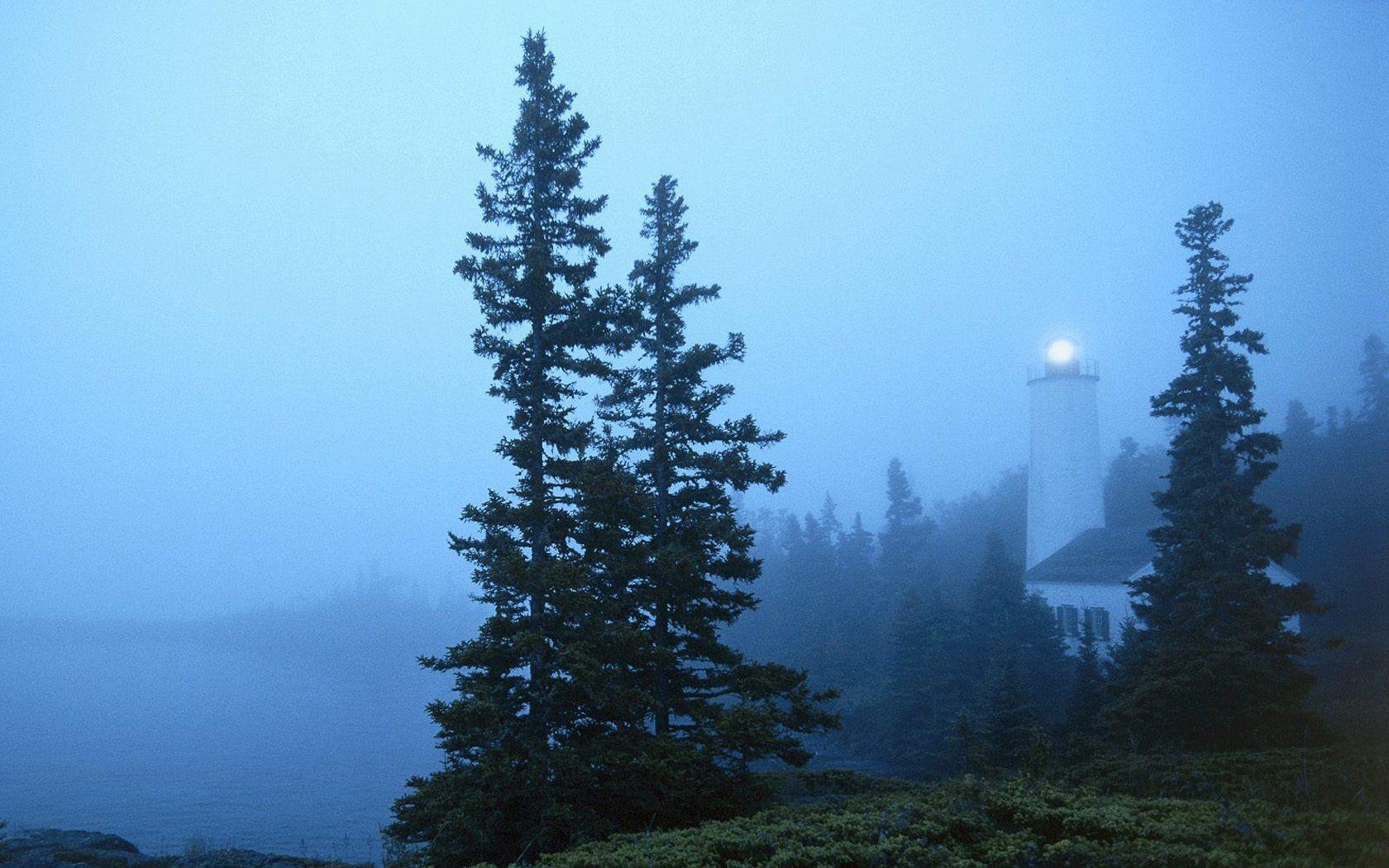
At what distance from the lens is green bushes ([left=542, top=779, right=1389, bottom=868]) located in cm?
746

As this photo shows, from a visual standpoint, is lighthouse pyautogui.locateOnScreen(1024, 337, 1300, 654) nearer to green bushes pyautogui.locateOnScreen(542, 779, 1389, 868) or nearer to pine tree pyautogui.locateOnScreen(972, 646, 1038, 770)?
pine tree pyautogui.locateOnScreen(972, 646, 1038, 770)

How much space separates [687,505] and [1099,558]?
35.0m

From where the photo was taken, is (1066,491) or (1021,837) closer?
(1021,837)

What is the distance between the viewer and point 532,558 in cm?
1396

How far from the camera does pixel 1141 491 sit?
71.3 metres

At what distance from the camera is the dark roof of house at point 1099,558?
41.2m

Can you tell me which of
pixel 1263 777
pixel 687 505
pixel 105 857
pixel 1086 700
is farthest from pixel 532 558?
pixel 1086 700

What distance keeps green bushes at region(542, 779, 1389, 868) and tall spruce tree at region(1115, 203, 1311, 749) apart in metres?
14.3

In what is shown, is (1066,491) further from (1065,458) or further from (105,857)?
(105,857)

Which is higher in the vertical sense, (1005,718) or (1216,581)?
(1216,581)

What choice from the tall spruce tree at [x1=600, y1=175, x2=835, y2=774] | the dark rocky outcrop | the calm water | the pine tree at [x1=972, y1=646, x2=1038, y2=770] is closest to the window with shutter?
the pine tree at [x1=972, y1=646, x2=1038, y2=770]

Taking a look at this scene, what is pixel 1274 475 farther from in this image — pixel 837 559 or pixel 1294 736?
pixel 1294 736

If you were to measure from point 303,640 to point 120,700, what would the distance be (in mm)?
71572

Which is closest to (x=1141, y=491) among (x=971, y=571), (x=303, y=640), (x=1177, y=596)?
(x=971, y=571)
